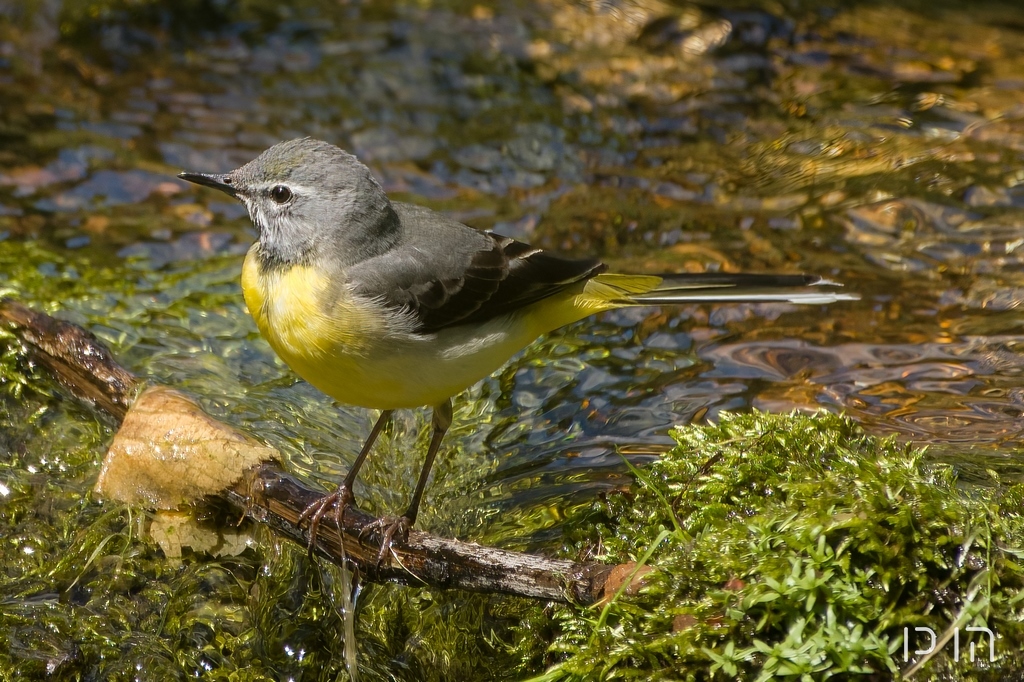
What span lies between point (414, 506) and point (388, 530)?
35.4 inches

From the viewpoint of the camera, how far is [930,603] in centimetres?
369

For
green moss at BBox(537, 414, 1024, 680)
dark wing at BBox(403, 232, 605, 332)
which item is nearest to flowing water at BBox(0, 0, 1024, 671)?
dark wing at BBox(403, 232, 605, 332)

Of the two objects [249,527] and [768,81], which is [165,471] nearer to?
[249,527]

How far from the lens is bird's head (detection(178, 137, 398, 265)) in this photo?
207 inches

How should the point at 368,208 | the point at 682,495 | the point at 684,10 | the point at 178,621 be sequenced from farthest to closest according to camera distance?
the point at 684,10
the point at 368,208
the point at 178,621
the point at 682,495

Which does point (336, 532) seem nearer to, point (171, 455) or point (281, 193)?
point (171, 455)

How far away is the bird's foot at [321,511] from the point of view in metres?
4.69

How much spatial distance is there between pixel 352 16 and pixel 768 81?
509 cm

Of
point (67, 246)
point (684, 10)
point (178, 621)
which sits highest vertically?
point (684, 10)

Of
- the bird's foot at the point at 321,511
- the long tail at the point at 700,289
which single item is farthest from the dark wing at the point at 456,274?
the bird's foot at the point at 321,511

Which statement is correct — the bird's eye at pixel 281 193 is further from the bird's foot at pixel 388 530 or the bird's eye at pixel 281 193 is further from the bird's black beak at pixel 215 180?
the bird's foot at pixel 388 530

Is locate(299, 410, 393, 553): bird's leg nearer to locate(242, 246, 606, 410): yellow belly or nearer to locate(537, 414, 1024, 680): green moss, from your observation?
locate(242, 246, 606, 410): yellow belly

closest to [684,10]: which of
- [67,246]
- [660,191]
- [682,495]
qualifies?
[660,191]

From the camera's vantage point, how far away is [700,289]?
6.06m
